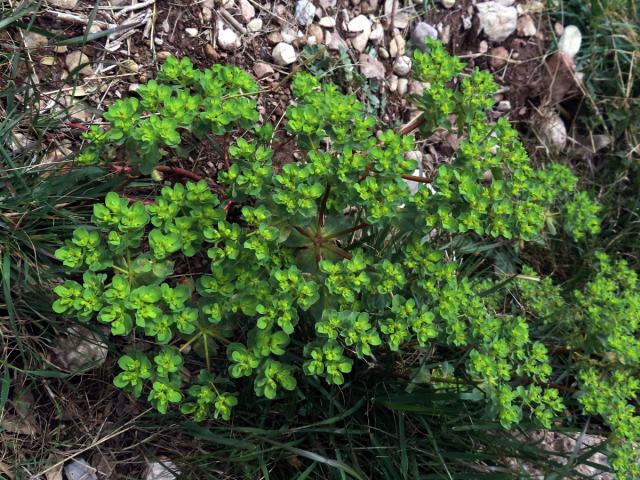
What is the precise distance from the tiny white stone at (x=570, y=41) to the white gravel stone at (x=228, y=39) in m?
2.20

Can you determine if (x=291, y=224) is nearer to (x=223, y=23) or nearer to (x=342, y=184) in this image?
(x=342, y=184)

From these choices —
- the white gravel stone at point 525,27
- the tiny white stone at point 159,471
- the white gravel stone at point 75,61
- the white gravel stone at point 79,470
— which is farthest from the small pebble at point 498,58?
the white gravel stone at point 79,470

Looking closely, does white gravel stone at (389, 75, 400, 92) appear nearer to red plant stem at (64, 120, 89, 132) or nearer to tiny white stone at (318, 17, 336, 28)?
tiny white stone at (318, 17, 336, 28)

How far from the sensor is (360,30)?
11.8ft

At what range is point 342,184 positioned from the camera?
7.87 feet

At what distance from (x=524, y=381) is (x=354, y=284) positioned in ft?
4.33

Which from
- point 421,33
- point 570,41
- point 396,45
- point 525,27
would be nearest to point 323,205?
point 396,45

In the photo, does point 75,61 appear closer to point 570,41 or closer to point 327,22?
point 327,22

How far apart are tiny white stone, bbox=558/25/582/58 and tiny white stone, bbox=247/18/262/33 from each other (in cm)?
206

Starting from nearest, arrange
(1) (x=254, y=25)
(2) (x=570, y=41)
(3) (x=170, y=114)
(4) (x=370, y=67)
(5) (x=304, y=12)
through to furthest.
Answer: (3) (x=170, y=114), (1) (x=254, y=25), (5) (x=304, y=12), (4) (x=370, y=67), (2) (x=570, y=41)

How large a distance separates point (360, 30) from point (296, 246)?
5.40ft

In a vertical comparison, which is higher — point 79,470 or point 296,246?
point 296,246

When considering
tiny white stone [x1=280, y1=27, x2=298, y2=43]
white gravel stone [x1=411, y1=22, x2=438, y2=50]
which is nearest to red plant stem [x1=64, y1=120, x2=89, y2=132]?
tiny white stone [x1=280, y1=27, x2=298, y2=43]

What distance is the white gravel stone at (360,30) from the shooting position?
3594 millimetres
